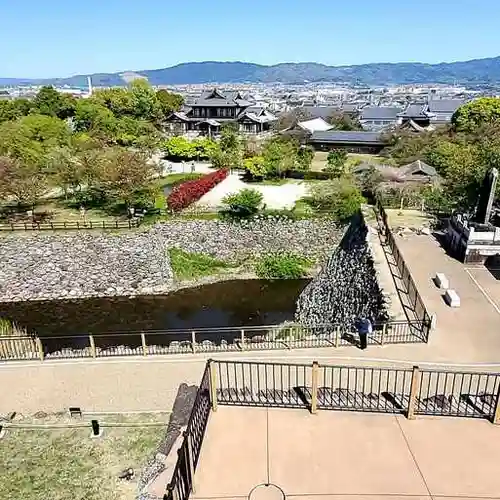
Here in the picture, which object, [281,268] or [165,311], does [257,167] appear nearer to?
[281,268]

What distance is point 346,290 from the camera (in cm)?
1753

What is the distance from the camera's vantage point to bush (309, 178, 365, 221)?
25766mm

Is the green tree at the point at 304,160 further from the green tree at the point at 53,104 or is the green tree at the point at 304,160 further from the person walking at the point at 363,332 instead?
the green tree at the point at 53,104

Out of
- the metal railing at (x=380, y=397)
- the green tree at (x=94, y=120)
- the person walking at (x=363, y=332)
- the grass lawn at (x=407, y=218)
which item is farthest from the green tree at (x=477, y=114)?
the metal railing at (x=380, y=397)

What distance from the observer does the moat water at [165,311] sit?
18375mm

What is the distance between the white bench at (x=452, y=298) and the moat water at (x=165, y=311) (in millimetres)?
7099

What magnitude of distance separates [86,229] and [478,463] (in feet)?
72.2

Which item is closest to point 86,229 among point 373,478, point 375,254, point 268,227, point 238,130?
point 268,227

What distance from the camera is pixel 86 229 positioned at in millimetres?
24625

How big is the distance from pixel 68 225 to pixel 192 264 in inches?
295

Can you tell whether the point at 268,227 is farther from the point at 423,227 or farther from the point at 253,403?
the point at 253,403

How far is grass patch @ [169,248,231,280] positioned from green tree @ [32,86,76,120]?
116 feet

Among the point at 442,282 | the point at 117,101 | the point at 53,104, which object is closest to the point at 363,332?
the point at 442,282

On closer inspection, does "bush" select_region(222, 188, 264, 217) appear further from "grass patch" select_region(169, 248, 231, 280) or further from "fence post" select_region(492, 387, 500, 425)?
"fence post" select_region(492, 387, 500, 425)
